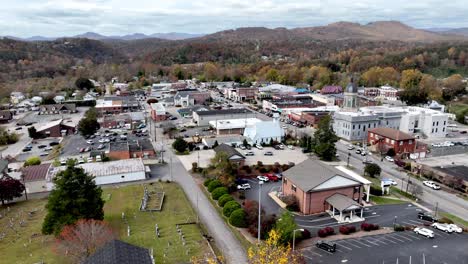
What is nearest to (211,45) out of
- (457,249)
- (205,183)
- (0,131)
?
(0,131)

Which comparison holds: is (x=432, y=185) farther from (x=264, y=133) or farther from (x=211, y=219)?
(x=211, y=219)

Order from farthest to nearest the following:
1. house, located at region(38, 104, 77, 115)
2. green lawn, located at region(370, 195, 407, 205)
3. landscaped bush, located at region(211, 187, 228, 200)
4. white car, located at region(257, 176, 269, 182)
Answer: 1. house, located at region(38, 104, 77, 115)
2. white car, located at region(257, 176, 269, 182)
3. green lawn, located at region(370, 195, 407, 205)
4. landscaped bush, located at region(211, 187, 228, 200)

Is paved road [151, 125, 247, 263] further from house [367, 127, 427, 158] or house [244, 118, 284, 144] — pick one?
house [367, 127, 427, 158]

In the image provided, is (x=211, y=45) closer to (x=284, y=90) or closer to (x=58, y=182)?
(x=284, y=90)

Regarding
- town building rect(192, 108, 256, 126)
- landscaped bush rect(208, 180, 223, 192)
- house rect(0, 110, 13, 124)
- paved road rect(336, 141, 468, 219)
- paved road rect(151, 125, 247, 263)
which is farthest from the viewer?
house rect(0, 110, 13, 124)

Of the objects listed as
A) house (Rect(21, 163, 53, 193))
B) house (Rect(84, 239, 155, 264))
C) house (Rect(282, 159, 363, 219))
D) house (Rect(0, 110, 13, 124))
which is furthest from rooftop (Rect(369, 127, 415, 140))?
house (Rect(0, 110, 13, 124))

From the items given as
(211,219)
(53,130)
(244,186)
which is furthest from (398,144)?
(53,130)

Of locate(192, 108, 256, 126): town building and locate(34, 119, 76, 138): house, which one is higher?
locate(192, 108, 256, 126): town building
